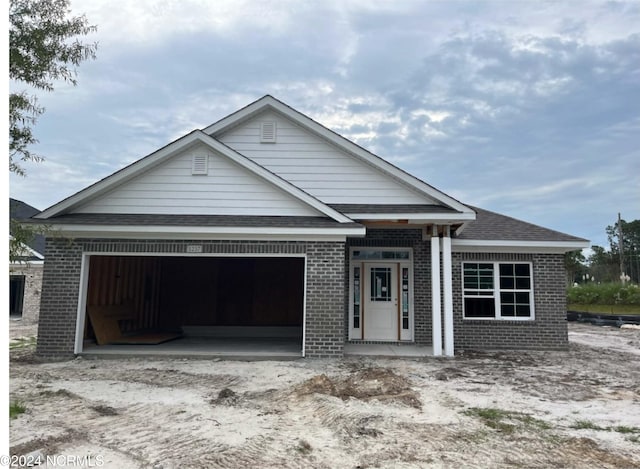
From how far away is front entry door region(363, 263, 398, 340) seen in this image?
12.1 metres

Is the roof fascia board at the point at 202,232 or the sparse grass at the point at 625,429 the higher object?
the roof fascia board at the point at 202,232

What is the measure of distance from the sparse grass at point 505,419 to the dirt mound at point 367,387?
807 millimetres

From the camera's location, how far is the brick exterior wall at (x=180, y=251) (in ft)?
31.2

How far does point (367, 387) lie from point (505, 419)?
2193mm

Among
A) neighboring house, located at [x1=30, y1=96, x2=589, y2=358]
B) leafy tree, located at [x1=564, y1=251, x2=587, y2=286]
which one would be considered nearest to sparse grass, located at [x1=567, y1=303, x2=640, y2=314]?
leafy tree, located at [x1=564, y1=251, x2=587, y2=286]

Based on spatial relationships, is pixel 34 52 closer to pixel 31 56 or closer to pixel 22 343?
pixel 31 56

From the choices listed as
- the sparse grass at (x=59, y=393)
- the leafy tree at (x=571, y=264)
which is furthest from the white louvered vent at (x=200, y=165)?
the leafy tree at (x=571, y=264)

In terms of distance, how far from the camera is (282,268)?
14836 millimetres

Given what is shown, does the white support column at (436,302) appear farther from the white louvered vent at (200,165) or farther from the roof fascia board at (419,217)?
the white louvered vent at (200,165)

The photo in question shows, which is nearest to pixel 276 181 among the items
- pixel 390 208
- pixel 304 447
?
pixel 390 208

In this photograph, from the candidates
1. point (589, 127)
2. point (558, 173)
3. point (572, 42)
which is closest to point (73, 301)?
point (572, 42)

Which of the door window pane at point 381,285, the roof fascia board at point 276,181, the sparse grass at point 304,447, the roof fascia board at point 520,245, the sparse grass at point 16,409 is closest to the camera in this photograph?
the sparse grass at point 304,447

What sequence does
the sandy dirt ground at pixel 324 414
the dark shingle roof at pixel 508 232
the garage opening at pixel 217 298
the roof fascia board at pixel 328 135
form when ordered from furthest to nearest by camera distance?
the garage opening at pixel 217 298 < the dark shingle roof at pixel 508 232 < the roof fascia board at pixel 328 135 < the sandy dirt ground at pixel 324 414

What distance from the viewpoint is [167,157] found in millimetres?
10172
